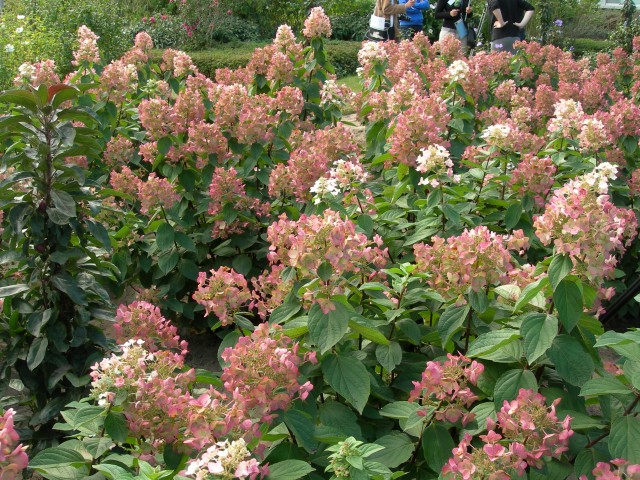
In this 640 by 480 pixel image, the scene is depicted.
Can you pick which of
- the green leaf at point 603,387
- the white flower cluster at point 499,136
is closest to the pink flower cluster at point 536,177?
the white flower cluster at point 499,136

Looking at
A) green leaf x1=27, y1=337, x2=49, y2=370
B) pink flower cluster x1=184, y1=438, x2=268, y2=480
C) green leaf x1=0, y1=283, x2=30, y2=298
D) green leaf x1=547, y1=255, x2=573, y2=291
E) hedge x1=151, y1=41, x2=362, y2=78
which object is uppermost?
green leaf x1=547, y1=255, x2=573, y2=291

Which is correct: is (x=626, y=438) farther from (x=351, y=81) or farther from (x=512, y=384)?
(x=351, y=81)

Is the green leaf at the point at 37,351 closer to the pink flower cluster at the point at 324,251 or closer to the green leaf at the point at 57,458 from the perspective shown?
the green leaf at the point at 57,458

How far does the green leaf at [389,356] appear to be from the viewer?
218cm

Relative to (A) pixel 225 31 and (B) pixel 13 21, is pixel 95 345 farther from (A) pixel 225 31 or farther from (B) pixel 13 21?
(A) pixel 225 31

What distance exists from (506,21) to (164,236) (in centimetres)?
597

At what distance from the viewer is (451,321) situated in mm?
2174

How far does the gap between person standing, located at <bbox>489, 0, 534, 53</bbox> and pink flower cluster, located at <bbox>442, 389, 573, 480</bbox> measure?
282 inches

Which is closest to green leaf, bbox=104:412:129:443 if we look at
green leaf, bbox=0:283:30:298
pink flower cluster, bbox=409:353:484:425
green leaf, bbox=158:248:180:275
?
pink flower cluster, bbox=409:353:484:425

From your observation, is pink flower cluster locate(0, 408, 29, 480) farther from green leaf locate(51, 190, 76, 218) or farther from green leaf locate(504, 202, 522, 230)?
green leaf locate(504, 202, 522, 230)

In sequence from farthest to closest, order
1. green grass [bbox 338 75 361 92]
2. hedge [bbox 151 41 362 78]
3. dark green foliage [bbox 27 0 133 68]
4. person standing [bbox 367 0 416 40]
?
hedge [bbox 151 41 362 78]
green grass [bbox 338 75 361 92]
dark green foliage [bbox 27 0 133 68]
person standing [bbox 367 0 416 40]

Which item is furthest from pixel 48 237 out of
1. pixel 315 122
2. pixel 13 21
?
pixel 13 21

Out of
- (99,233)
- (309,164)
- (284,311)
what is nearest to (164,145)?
(309,164)

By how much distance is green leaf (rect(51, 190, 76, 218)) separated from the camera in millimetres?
2539
